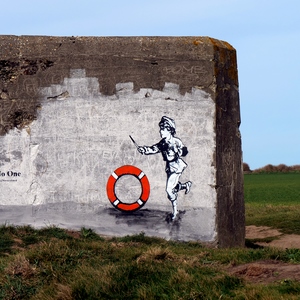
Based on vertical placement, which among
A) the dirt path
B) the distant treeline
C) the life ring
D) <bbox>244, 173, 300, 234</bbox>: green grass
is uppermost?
the distant treeline

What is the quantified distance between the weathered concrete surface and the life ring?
3.3 inches

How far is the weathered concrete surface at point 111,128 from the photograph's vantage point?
1109cm

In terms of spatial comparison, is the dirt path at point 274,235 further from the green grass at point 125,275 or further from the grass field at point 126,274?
the green grass at point 125,275

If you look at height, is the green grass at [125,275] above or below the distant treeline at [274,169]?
below

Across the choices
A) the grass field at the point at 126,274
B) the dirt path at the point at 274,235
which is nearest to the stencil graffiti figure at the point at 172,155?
the grass field at the point at 126,274

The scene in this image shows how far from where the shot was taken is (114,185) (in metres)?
11.2

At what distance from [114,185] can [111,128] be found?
949mm

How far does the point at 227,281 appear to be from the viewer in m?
6.71

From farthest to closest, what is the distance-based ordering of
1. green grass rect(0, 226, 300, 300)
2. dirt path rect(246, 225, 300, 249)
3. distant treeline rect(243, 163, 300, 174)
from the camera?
distant treeline rect(243, 163, 300, 174)
dirt path rect(246, 225, 300, 249)
green grass rect(0, 226, 300, 300)

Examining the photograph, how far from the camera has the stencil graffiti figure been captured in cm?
1110

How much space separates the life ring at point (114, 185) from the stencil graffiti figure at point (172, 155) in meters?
0.37

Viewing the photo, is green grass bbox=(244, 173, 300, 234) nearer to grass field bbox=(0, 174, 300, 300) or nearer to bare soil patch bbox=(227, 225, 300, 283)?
grass field bbox=(0, 174, 300, 300)

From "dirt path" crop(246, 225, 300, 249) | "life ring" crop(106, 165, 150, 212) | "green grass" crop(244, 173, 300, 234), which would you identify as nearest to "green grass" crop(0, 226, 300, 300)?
"life ring" crop(106, 165, 150, 212)

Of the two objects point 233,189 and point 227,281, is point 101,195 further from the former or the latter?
point 227,281
